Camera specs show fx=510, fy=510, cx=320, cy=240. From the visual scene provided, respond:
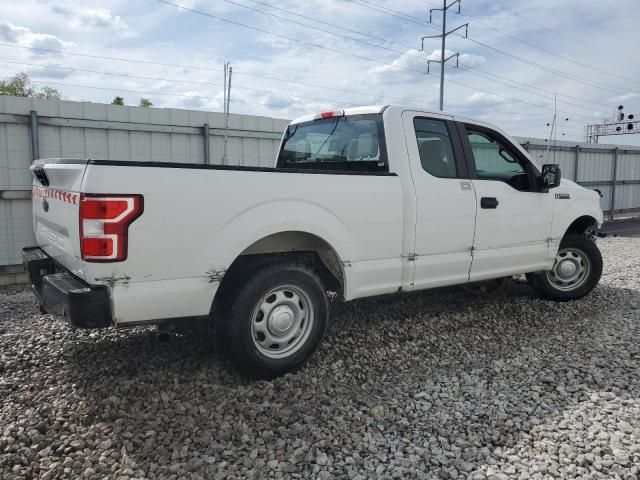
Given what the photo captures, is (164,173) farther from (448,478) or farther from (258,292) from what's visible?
(448,478)

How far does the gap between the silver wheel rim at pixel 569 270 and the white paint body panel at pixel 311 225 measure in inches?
21.5

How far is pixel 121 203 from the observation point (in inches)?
113

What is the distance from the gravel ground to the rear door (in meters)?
0.66

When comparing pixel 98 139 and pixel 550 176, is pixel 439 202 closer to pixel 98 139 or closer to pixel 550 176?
pixel 550 176

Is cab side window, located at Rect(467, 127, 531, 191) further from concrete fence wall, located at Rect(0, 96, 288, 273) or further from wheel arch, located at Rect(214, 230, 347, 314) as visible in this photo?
concrete fence wall, located at Rect(0, 96, 288, 273)

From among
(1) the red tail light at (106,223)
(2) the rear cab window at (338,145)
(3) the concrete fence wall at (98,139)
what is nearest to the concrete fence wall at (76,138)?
(3) the concrete fence wall at (98,139)

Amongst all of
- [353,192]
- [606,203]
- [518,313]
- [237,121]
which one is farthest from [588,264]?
[606,203]

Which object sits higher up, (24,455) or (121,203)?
(121,203)

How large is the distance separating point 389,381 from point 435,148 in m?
Answer: 2.07

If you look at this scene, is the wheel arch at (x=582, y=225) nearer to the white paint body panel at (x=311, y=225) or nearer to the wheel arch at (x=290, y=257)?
the white paint body panel at (x=311, y=225)

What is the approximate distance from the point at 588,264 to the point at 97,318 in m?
5.27

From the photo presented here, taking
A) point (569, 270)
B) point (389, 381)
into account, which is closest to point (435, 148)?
point (389, 381)

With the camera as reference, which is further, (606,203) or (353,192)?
(606,203)

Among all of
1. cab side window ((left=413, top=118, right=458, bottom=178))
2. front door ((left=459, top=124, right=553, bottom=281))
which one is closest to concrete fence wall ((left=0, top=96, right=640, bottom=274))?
cab side window ((left=413, top=118, right=458, bottom=178))
